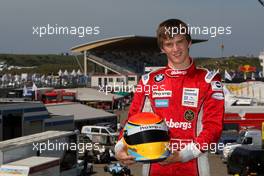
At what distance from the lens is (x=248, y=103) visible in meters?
35.8

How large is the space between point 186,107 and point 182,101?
4 centimetres

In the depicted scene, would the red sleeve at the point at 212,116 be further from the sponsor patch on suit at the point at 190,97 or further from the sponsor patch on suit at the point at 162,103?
the sponsor patch on suit at the point at 162,103

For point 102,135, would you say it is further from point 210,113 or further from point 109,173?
point 210,113

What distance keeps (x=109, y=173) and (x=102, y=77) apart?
52.4m

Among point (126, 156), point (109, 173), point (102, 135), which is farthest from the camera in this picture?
point (102, 135)

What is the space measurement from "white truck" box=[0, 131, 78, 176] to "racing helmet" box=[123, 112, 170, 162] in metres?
9.03

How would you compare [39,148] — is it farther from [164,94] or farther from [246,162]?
[164,94]

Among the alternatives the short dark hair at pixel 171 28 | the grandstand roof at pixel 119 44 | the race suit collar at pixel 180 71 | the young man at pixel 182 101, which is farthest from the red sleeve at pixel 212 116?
the grandstand roof at pixel 119 44

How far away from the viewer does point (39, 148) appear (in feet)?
46.3

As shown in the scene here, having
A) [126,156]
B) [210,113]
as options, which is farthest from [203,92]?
[126,156]

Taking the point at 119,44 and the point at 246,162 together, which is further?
the point at 119,44

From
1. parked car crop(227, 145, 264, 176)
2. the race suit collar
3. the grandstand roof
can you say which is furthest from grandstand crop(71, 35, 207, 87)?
the race suit collar

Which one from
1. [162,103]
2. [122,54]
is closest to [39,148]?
[162,103]

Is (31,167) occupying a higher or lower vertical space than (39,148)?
lower
